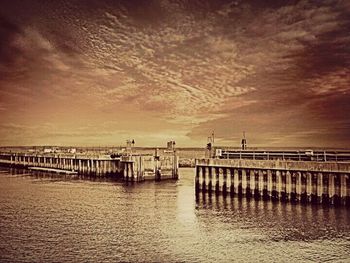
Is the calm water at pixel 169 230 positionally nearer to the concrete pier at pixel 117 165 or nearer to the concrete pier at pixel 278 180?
the concrete pier at pixel 278 180

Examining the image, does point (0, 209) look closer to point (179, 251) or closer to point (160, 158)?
point (179, 251)

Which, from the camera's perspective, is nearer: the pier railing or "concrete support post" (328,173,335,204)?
"concrete support post" (328,173,335,204)

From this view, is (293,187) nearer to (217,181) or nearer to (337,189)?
(337,189)

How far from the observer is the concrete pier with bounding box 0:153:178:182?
95.4 meters

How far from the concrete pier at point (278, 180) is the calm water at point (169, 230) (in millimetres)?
→ 2766

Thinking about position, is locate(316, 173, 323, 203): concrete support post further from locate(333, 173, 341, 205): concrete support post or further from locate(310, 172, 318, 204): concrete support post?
locate(333, 173, 341, 205): concrete support post

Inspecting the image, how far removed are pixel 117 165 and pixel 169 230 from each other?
67.8 metres

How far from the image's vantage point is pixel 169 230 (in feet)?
137

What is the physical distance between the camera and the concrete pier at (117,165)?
95.4m

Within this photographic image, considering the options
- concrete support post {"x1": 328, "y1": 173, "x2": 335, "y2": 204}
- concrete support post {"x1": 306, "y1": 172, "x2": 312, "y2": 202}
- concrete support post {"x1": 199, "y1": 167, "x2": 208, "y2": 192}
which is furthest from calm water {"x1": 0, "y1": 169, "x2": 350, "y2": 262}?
concrete support post {"x1": 199, "y1": 167, "x2": 208, "y2": 192}

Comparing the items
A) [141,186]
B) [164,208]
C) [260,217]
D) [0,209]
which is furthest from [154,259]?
[141,186]

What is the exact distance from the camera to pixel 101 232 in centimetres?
4081

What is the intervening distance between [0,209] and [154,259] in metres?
30.8

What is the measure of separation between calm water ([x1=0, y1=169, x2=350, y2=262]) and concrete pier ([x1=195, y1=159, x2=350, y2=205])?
2766 mm
